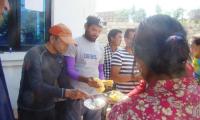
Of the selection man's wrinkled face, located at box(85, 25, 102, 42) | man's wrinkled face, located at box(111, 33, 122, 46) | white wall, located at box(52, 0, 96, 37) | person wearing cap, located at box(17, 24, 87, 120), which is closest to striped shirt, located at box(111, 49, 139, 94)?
man's wrinkled face, located at box(85, 25, 102, 42)

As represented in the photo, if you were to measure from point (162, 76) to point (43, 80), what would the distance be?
5.98 feet

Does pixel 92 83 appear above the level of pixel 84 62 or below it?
below

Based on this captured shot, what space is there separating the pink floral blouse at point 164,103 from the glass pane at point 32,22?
3.12 meters

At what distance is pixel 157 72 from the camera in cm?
139

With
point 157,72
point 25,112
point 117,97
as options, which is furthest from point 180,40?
point 25,112

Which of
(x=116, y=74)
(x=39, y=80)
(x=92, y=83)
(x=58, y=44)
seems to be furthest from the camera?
(x=116, y=74)

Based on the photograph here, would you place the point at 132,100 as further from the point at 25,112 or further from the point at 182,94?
the point at 25,112

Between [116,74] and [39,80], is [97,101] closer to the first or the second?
[39,80]

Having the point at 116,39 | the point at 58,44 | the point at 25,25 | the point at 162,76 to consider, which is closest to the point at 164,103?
the point at 162,76

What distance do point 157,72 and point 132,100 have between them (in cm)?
15

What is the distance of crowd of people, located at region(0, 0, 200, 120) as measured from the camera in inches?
54.2

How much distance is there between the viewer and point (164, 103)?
1.39 metres

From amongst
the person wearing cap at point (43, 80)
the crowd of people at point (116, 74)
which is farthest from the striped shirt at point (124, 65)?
the person wearing cap at point (43, 80)

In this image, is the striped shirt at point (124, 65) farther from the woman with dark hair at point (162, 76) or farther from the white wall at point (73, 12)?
the woman with dark hair at point (162, 76)
